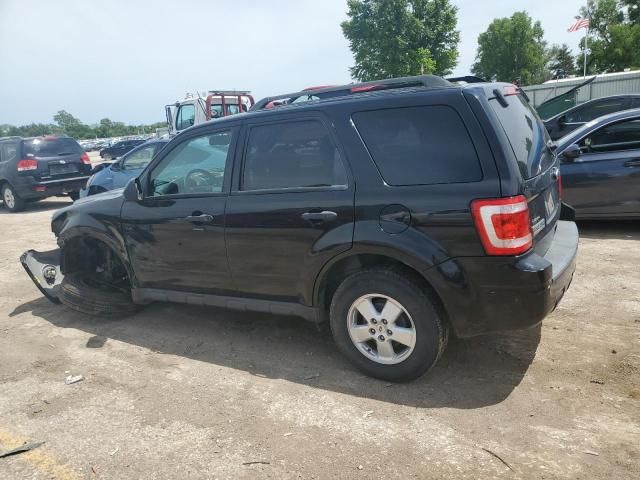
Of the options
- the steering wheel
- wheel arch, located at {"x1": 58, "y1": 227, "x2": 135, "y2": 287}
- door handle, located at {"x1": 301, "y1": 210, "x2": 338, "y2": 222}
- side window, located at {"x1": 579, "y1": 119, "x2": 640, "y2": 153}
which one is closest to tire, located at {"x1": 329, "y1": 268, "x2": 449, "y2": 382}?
door handle, located at {"x1": 301, "y1": 210, "x2": 338, "y2": 222}

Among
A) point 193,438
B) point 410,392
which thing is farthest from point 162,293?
point 410,392

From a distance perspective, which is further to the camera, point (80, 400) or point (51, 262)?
point (51, 262)

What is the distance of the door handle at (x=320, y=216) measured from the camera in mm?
3314

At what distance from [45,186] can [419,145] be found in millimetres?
11871

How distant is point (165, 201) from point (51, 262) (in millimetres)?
2207

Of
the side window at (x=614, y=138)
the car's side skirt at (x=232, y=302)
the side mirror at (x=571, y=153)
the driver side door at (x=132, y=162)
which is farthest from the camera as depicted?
the driver side door at (x=132, y=162)

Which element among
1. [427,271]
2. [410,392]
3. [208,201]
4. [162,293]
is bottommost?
[410,392]

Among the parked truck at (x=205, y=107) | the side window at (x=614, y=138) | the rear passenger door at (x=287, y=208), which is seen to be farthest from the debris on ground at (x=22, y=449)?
the parked truck at (x=205, y=107)

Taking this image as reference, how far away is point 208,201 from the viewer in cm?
395

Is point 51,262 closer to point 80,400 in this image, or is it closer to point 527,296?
point 80,400

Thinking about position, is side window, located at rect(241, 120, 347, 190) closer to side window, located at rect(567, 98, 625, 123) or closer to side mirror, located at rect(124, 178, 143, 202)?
side mirror, located at rect(124, 178, 143, 202)

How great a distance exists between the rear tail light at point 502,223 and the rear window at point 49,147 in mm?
12491

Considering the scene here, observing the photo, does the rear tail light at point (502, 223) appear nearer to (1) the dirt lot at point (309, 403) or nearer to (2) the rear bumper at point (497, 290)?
(2) the rear bumper at point (497, 290)

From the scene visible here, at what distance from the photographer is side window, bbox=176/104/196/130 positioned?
16.8 m
